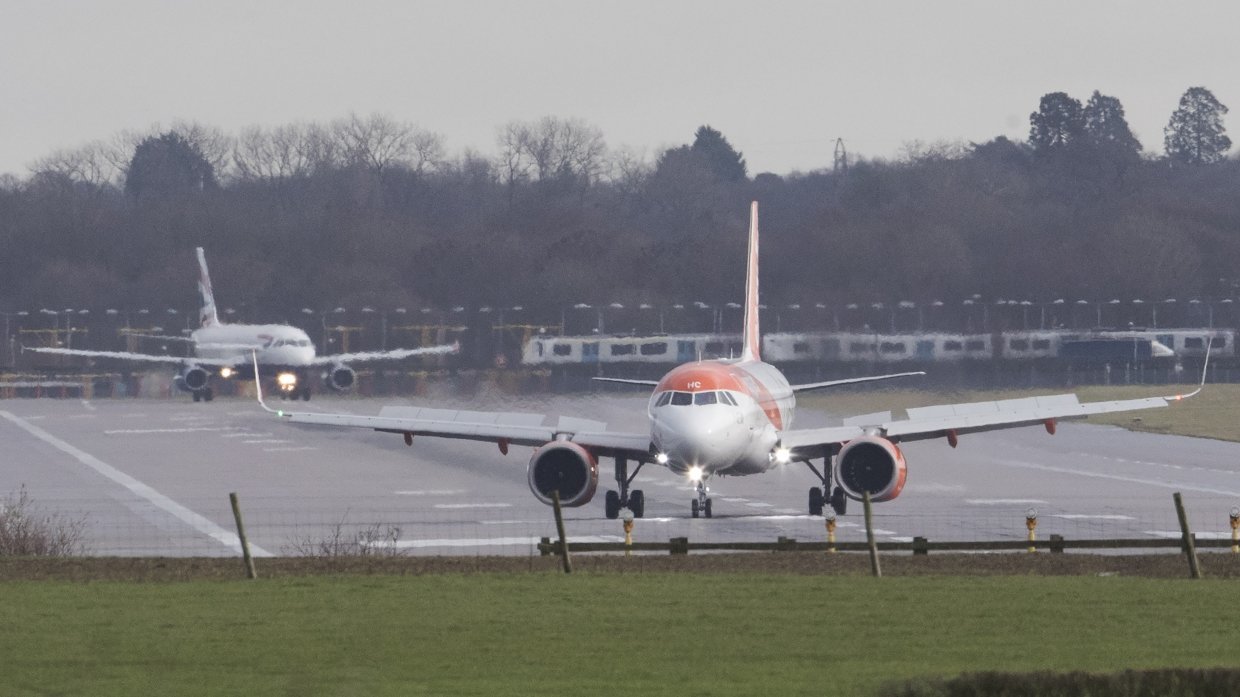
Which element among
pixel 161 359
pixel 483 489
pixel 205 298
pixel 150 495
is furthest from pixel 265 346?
pixel 483 489

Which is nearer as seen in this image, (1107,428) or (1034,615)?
(1034,615)

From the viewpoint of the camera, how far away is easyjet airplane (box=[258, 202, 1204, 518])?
115ft

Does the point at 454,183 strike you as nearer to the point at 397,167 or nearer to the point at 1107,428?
the point at 397,167

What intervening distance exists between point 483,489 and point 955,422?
1106 cm

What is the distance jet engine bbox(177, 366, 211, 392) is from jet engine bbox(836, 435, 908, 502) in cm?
5528

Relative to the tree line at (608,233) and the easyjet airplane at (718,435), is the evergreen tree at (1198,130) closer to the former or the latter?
the tree line at (608,233)

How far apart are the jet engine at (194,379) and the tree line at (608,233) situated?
59.2 feet

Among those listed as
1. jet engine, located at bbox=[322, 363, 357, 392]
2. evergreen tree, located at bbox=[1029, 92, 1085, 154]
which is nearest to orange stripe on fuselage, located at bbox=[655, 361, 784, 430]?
jet engine, located at bbox=[322, 363, 357, 392]

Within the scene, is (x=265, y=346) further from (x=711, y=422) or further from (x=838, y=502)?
(x=711, y=422)

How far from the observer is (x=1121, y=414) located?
68188 mm

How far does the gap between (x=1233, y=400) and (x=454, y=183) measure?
6752cm

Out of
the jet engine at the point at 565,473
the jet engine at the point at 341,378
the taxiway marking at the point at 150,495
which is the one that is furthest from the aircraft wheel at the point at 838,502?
the jet engine at the point at 341,378

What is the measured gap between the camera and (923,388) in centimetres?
6762

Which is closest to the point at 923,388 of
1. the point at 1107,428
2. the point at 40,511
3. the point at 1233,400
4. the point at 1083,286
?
the point at 1107,428
